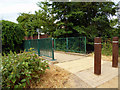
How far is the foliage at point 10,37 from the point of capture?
24.6ft

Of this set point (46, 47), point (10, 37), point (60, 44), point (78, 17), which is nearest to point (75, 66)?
point (46, 47)

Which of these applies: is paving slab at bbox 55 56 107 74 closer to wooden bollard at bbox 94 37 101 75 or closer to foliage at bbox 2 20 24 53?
wooden bollard at bbox 94 37 101 75

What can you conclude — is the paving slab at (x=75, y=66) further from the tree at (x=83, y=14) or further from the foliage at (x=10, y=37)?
the foliage at (x=10, y=37)

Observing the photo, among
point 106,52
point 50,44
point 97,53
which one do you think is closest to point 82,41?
point 106,52

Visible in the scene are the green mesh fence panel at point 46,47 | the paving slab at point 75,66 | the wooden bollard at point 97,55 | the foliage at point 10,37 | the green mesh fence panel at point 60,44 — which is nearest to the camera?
the wooden bollard at point 97,55

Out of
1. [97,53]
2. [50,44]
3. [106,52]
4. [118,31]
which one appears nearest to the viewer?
[97,53]

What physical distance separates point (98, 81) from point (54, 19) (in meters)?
7.81

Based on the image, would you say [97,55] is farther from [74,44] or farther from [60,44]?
[60,44]

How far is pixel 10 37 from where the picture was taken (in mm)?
7785

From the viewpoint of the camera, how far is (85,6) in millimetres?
8508

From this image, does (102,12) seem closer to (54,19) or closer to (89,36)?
(89,36)

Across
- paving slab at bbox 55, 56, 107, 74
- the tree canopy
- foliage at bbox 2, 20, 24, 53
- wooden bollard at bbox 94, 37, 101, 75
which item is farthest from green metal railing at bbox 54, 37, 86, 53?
foliage at bbox 2, 20, 24, 53

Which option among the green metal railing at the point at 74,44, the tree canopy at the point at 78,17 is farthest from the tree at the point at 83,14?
the green metal railing at the point at 74,44

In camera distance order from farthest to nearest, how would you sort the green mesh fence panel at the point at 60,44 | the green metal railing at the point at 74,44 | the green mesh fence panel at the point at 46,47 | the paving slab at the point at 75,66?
the green mesh fence panel at the point at 60,44 < the green metal railing at the point at 74,44 < the green mesh fence panel at the point at 46,47 < the paving slab at the point at 75,66
